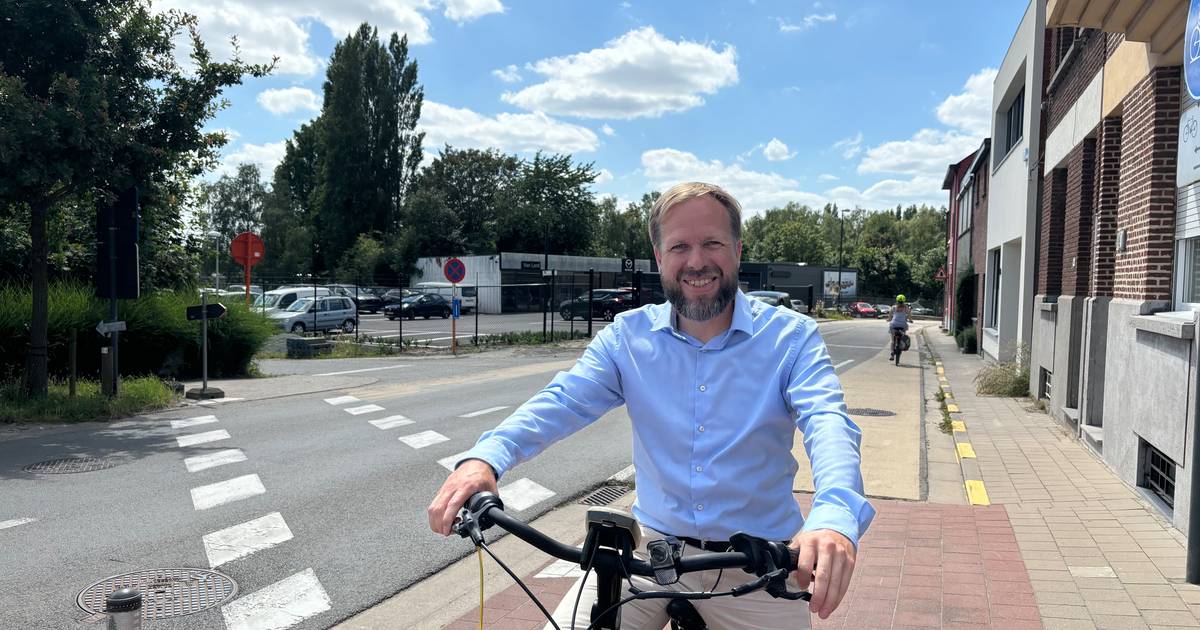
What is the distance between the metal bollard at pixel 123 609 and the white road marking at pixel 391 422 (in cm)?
831

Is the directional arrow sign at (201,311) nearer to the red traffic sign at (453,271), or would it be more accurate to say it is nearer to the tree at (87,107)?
the tree at (87,107)

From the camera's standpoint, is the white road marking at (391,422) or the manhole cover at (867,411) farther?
the manhole cover at (867,411)

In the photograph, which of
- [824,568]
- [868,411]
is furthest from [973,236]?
[824,568]

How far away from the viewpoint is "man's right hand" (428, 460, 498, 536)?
6.55ft

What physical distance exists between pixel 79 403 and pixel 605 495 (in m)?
7.78

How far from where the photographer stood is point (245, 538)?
607 centimetres

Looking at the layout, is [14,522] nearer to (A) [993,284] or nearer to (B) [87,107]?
(B) [87,107]

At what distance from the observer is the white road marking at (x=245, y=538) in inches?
225

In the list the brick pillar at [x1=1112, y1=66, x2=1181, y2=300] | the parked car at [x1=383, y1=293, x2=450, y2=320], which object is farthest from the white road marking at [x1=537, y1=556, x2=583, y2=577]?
the parked car at [x1=383, y1=293, x2=450, y2=320]

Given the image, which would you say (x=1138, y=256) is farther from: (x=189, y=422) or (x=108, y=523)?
(x=189, y=422)

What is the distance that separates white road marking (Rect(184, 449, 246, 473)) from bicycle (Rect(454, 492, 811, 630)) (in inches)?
286

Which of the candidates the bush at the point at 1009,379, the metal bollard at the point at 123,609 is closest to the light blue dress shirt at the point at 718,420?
the metal bollard at the point at 123,609

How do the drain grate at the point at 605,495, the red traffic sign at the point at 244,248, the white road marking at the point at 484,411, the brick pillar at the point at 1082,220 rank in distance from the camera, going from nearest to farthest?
the drain grate at the point at 605,495, the brick pillar at the point at 1082,220, the white road marking at the point at 484,411, the red traffic sign at the point at 244,248

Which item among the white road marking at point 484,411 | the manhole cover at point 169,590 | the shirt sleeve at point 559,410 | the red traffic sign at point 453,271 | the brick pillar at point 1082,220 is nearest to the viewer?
the shirt sleeve at point 559,410
